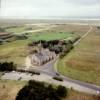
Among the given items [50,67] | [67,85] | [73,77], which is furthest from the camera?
[50,67]

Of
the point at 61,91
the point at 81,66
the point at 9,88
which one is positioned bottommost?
the point at 9,88

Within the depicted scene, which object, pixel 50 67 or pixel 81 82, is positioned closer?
pixel 81 82

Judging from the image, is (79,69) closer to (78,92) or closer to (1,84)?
(78,92)

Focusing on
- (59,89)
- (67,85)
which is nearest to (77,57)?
(67,85)

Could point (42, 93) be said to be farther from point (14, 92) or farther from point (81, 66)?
point (81, 66)

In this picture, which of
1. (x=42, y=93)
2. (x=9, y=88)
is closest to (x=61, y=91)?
(x=42, y=93)

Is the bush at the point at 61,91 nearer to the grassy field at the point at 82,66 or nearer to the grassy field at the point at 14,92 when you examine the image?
the grassy field at the point at 14,92
